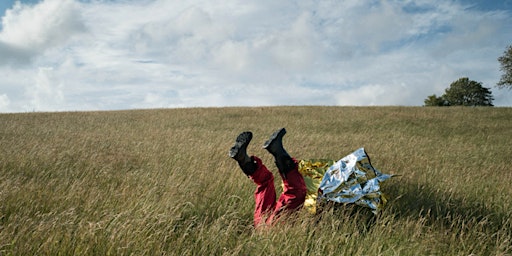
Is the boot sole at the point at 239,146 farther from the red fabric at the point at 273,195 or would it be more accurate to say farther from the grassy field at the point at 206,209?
the grassy field at the point at 206,209

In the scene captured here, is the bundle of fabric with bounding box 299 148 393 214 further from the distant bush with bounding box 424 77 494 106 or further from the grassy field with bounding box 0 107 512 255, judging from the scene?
the distant bush with bounding box 424 77 494 106

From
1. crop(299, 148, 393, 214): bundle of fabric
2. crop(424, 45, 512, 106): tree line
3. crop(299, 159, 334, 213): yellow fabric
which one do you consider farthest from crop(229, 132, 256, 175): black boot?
crop(424, 45, 512, 106): tree line

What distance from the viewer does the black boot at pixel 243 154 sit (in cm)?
315

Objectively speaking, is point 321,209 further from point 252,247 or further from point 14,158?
point 14,158

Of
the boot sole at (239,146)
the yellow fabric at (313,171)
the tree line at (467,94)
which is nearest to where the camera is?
the boot sole at (239,146)

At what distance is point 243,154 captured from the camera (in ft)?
10.5

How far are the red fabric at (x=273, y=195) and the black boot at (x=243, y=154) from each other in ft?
0.22

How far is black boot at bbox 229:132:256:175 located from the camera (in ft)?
10.3

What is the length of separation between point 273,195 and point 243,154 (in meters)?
0.57

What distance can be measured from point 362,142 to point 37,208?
896 centimetres

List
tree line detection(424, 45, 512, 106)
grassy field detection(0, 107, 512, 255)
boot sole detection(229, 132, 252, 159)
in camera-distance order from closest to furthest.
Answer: grassy field detection(0, 107, 512, 255)
boot sole detection(229, 132, 252, 159)
tree line detection(424, 45, 512, 106)

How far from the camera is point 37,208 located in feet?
11.4

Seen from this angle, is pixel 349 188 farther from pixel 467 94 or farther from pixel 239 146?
pixel 467 94

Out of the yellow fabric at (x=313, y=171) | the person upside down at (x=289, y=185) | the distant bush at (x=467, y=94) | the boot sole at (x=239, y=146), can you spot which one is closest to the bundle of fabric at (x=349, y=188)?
the person upside down at (x=289, y=185)
